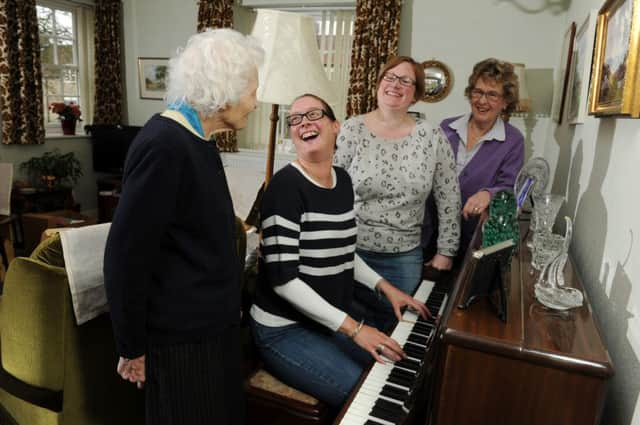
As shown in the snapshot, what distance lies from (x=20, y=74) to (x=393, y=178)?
4522mm

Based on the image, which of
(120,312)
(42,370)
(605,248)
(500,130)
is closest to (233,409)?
(120,312)

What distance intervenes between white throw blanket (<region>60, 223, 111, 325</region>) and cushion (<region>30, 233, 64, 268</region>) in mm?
42

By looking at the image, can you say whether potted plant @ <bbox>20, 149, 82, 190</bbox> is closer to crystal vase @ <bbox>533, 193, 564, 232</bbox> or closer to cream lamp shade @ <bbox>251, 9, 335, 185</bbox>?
cream lamp shade @ <bbox>251, 9, 335, 185</bbox>

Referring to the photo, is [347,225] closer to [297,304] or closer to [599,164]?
[297,304]

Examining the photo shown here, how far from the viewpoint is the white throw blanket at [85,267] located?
4.32ft

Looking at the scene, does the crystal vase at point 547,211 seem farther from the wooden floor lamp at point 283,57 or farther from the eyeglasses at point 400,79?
the wooden floor lamp at point 283,57

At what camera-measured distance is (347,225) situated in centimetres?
141

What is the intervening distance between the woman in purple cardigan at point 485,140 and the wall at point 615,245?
0.48 metres

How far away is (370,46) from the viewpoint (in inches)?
175

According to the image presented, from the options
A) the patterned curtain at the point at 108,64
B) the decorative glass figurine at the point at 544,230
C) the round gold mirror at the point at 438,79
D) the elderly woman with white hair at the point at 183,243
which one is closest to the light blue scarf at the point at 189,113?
the elderly woman with white hair at the point at 183,243

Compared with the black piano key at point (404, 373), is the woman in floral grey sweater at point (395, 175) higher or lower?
higher

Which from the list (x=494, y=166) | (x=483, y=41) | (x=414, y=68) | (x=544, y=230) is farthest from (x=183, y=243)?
(x=483, y=41)

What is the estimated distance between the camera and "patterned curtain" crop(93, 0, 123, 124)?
545 centimetres

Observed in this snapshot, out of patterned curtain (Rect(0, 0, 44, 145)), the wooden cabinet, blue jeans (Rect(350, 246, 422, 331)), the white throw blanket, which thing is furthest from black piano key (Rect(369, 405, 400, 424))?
patterned curtain (Rect(0, 0, 44, 145))
